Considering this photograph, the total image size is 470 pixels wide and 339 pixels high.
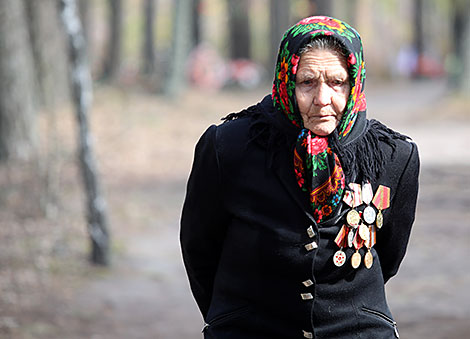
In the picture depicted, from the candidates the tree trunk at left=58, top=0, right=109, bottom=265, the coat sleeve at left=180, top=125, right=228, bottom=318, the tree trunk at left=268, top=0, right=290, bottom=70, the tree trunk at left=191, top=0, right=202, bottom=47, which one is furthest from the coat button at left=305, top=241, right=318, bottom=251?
the tree trunk at left=191, top=0, right=202, bottom=47

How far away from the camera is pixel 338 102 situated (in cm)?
266

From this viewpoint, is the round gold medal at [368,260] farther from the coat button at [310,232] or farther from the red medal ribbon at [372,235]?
the coat button at [310,232]

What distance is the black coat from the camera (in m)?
2.66

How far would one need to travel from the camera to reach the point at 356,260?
107 inches

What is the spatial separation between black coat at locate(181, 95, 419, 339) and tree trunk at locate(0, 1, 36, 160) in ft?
30.9

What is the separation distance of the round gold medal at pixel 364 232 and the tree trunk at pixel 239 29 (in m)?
31.2

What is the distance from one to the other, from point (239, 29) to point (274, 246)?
32.8 meters

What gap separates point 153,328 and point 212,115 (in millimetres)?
14633

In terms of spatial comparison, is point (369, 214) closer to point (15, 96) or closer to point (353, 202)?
point (353, 202)

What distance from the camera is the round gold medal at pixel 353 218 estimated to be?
8.95 feet

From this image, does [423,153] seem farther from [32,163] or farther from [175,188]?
[32,163]

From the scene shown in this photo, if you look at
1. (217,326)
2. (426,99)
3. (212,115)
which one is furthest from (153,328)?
(426,99)

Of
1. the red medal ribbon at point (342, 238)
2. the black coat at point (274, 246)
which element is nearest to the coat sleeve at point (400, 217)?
the black coat at point (274, 246)

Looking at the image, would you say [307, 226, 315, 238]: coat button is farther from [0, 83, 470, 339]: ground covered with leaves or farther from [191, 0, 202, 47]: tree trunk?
[191, 0, 202, 47]: tree trunk
